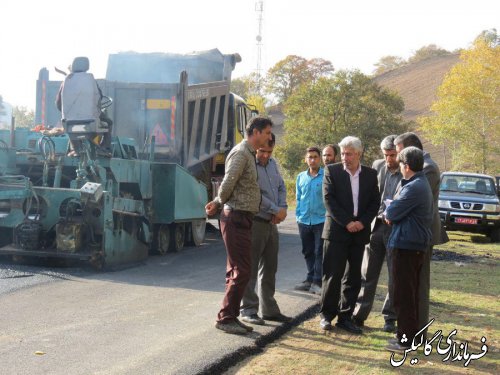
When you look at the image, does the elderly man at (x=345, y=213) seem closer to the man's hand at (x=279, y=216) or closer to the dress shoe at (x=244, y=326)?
the man's hand at (x=279, y=216)

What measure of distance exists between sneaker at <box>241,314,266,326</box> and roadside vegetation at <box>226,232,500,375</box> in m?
0.29

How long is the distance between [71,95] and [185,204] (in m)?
3.08

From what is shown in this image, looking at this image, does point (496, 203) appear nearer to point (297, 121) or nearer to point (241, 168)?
point (241, 168)

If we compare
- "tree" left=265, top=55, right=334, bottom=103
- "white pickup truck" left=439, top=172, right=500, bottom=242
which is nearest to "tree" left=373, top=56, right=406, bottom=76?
"tree" left=265, top=55, right=334, bottom=103

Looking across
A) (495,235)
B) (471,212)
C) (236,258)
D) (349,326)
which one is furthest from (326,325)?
(495,235)

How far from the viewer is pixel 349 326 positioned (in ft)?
23.8

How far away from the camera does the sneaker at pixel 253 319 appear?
7.28 metres

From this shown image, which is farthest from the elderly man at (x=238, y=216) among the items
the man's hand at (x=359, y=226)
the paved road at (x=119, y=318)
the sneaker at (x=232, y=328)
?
the man's hand at (x=359, y=226)

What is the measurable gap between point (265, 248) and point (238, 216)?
0.89 meters

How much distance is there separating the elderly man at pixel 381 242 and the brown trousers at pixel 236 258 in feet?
4.44

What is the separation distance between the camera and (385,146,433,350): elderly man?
20.6 feet

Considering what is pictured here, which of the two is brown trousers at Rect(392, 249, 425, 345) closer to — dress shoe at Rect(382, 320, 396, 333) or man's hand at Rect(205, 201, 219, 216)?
dress shoe at Rect(382, 320, 396, 333)

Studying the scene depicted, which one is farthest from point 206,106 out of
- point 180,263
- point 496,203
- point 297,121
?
point 297,121

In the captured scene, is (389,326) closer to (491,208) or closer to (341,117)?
(491,208)
